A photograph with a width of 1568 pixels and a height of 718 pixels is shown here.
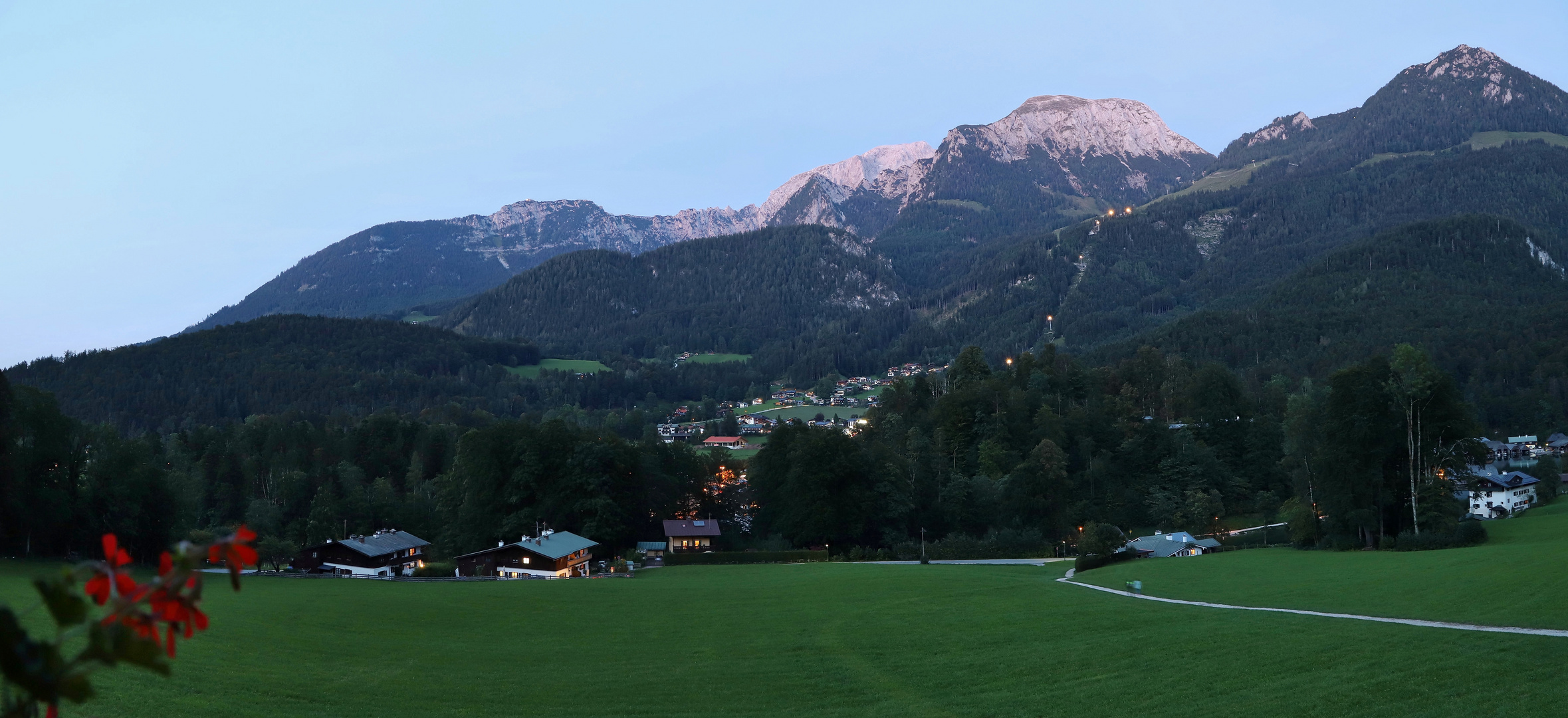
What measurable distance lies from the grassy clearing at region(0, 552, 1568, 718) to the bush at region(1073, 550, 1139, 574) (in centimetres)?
2027

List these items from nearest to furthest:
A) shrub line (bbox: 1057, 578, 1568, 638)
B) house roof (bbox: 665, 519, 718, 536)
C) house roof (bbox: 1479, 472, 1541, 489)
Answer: shrub line (bbox: 1057, 578, 1568, 638), house roof (bbox: 1479, 472, 1541, 489), house roof (bbox: 665, 519, 718, 536)

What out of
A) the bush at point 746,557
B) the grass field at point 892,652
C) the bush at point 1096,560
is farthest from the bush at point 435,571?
the bush at point 1096,560

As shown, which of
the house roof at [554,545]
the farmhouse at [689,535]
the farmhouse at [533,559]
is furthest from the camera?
the farmhouse at [689,535]

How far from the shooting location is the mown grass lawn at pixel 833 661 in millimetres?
17812

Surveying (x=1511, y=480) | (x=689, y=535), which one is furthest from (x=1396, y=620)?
(x=1511, y=480)

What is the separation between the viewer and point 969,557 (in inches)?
2731

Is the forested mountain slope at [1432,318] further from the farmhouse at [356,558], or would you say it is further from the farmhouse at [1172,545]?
the farmhouse at [356,558]

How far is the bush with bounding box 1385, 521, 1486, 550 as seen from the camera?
158 ft

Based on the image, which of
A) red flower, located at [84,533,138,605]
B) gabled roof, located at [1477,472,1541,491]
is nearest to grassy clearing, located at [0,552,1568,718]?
red flower, located at [84,533,138,605]

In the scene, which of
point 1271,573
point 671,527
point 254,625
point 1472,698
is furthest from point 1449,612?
point 671,527

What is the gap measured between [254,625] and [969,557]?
171 feet

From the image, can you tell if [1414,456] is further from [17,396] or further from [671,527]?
[17,396]

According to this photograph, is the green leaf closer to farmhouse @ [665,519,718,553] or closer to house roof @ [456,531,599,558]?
house roof @ [456,531,599,558]

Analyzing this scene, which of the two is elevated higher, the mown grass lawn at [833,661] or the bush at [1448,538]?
the mown grass lawn at [833,661]
